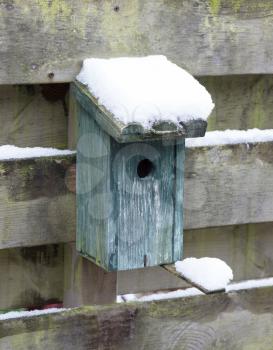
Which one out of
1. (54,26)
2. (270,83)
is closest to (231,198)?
(270,83)

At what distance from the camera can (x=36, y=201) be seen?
2811 millimetres

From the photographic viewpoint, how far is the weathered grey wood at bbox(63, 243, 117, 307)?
296cm

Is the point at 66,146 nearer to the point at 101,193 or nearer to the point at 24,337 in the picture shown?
the point at 101,193

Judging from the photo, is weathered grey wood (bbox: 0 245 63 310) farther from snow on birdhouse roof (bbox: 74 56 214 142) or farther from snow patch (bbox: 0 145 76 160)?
snow on birdhouse roof (bbox: 74 56 214 142)

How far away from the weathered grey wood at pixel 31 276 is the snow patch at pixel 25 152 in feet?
Answer: 1.17

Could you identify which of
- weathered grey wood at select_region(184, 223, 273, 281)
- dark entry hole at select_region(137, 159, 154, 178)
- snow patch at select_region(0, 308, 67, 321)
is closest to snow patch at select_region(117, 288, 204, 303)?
weathered grey wood at select_region(184, 223, 273, 281)

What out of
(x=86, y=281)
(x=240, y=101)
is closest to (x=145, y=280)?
(x=86, y=281)

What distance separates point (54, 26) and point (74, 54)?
0.34ft

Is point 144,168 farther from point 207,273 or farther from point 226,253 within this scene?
point 226,253

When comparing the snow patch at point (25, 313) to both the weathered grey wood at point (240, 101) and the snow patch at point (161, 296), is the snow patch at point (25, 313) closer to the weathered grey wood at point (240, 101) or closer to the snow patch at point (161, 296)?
the snow patch at point (161, 296)

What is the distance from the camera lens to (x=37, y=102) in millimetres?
2863

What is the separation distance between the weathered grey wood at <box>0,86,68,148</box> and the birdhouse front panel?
0.15 meters

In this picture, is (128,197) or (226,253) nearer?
(128,197)

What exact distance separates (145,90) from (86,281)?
2.35ft
